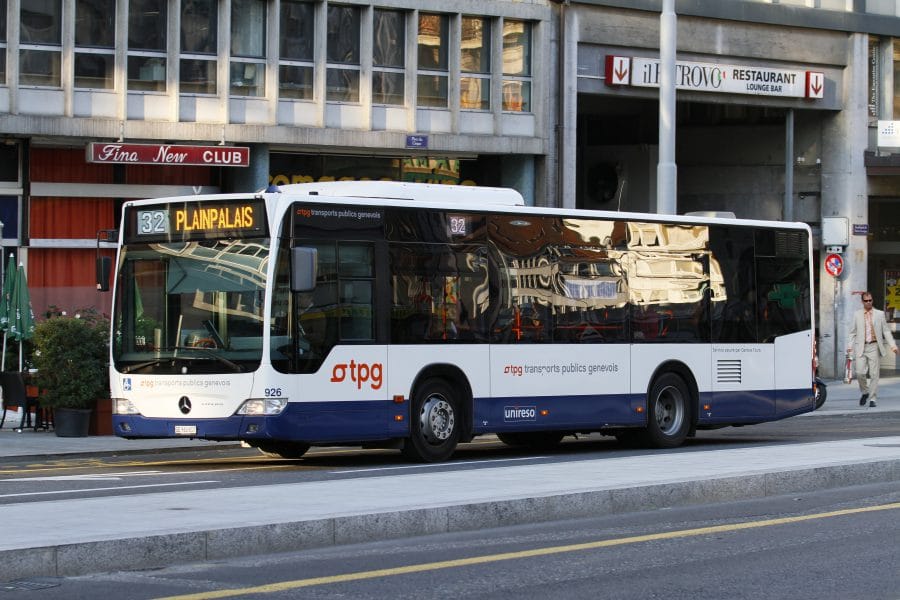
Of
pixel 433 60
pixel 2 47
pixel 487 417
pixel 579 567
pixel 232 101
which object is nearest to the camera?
pixel 579 567

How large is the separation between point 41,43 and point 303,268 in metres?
16.0

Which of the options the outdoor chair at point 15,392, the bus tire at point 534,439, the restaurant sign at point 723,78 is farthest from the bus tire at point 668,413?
the restaurant sign at point 723,78

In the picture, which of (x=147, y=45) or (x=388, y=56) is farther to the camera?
(x=388, y=56)

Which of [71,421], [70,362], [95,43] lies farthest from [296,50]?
[71,421]

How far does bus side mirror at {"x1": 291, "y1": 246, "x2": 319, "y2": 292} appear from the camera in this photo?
623 inches

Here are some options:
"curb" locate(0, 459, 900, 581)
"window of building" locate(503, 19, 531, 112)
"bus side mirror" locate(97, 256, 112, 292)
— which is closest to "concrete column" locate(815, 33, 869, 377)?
"window of building" locate(503, 19, 531, 112)

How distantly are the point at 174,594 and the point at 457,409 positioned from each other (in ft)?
31.0

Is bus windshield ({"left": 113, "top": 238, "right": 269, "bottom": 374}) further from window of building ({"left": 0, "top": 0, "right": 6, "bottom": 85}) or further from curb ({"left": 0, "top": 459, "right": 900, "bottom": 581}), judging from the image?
window of building ({"left": 0, "top": 0, "right": 6, "bottom": 85})

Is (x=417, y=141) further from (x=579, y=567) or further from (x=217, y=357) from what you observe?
(x=579, y=567)

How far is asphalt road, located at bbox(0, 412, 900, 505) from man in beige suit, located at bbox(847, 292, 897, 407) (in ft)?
13.5

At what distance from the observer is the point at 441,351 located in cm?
1741

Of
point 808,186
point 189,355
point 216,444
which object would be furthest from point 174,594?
point 808,186

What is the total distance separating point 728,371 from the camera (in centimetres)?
2053

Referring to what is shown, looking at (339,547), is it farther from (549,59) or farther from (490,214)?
(549,59)
